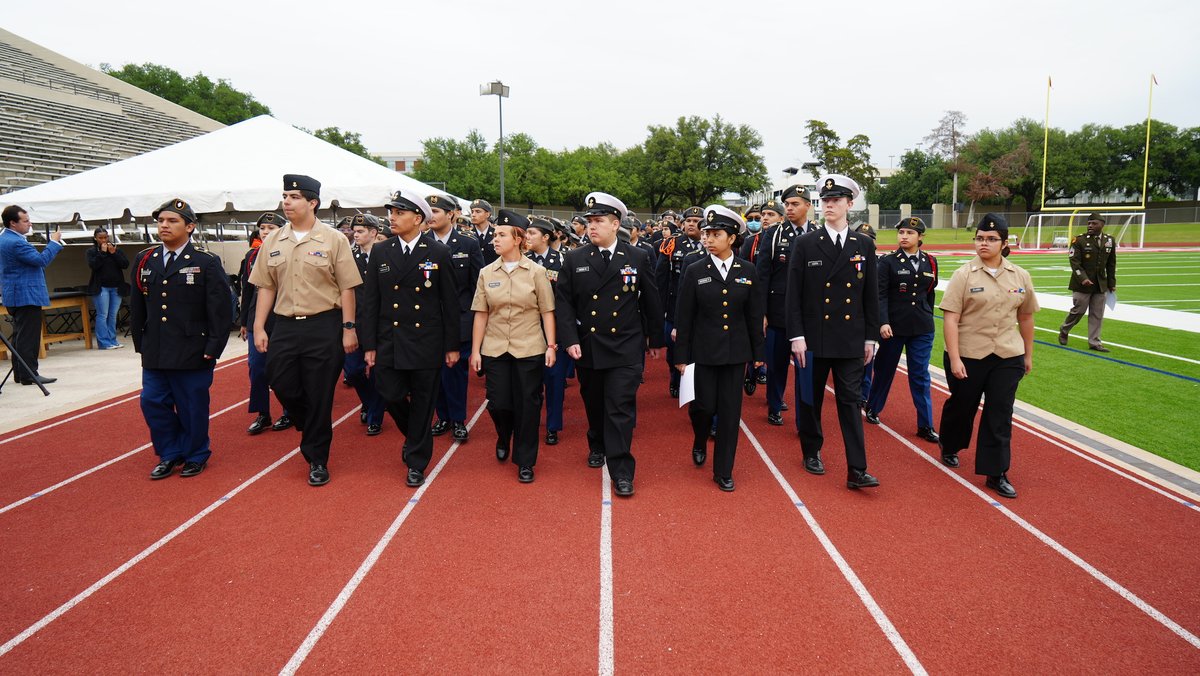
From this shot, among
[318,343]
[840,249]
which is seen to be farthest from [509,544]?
[840,249]

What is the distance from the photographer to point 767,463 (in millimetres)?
5316

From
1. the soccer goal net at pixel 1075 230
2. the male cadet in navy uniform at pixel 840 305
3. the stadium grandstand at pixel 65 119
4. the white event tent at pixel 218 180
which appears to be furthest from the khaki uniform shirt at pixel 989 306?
the soccer goal net at pixel 1075 230

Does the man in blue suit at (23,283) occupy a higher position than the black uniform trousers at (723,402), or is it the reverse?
the man in blue suit at (23,283)

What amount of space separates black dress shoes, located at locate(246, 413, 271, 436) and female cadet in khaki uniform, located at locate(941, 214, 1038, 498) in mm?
6130

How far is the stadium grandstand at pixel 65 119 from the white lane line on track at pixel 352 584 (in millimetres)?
23084

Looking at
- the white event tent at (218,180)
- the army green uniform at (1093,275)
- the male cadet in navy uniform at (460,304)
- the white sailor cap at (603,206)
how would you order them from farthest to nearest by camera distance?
the white event tent at (218,180)
the army green uniform at (1093,275)
the male cadet in navy uniform at (460,304)
the white sailor cap at (603,206)

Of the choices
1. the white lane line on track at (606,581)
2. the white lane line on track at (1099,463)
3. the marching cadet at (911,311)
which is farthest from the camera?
the marching cadet at (911,311)

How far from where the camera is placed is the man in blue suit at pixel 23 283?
793cm

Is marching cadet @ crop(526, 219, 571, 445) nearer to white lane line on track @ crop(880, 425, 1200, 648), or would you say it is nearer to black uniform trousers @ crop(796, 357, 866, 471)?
black uniform trousers @ crop(796, 357, 866, 471)

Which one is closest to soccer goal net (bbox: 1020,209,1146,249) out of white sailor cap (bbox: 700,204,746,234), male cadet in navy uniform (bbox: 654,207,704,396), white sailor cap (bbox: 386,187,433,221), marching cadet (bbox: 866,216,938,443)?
male cadet in navy uniform (bbox: 654,207,704,396)

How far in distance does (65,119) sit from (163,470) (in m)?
34.1

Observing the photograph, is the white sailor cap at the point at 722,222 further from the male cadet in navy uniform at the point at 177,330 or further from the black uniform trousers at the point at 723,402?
the male cadet in navy uniform at the point at 177,330

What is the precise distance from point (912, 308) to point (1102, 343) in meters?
6.33

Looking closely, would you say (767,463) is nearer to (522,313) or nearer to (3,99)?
(522,313)
